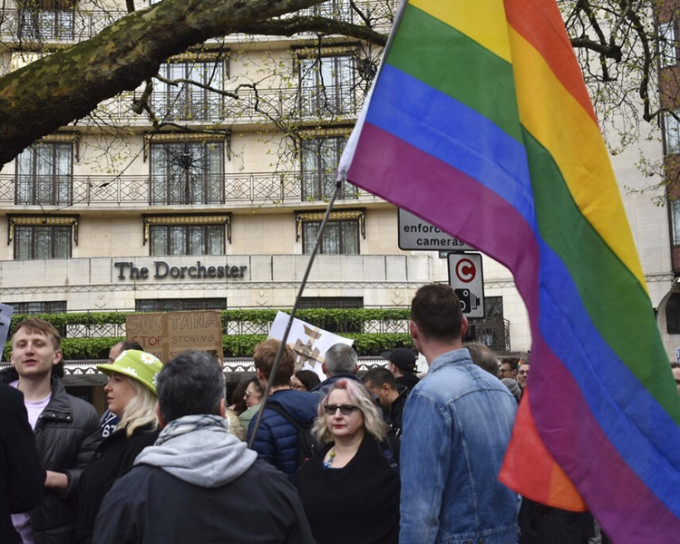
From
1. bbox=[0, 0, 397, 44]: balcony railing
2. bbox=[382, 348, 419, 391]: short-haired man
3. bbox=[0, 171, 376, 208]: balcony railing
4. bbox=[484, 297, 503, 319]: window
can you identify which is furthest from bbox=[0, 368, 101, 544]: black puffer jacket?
bbox=[0, 171, 376, 208]: balcony railing

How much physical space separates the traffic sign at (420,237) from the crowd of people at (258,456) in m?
2.26

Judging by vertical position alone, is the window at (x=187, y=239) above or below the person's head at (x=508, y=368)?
above

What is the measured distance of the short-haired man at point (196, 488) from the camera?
8.56 feet

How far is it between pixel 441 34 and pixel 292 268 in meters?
28.0

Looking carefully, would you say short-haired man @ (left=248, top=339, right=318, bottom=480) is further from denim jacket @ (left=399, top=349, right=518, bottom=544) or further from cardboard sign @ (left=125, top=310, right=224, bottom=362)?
cardboard sign @ (left=125, top=310, right=224, bottom=362)

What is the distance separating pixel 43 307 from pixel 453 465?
30.1 m

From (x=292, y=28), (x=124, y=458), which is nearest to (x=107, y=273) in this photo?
(x=292, y=28)

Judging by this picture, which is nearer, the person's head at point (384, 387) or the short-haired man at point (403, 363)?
the person's head at point (384, 387)

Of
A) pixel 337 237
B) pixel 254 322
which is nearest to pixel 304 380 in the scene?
pixel 254 322

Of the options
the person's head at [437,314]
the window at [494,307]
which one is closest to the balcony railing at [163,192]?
the window at [494,307]

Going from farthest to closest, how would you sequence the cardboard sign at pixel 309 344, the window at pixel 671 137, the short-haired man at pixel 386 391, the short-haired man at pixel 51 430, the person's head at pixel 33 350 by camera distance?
the window at pixel 671 137
the cardboard sign at pixel 309 344
the short-haired man at pixel 386 391
the person's head at pixel 33 350
the short-haired man at pixel 51 430

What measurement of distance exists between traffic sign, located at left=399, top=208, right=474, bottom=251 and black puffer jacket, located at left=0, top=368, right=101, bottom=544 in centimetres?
404

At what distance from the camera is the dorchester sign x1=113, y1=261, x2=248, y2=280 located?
103 feet

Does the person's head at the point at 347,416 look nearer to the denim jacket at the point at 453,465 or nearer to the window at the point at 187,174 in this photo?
the denim jacket at the point at 453,465
